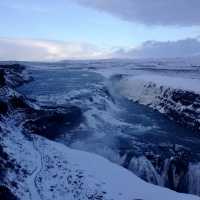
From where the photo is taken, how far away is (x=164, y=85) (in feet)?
165

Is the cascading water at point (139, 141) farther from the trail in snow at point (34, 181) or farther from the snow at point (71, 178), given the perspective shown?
the trail in snow at point (34, 181)

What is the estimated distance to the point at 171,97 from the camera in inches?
1804

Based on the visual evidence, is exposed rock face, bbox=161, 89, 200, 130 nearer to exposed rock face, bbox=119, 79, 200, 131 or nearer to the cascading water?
exposed rock face, bbox=119, 79, 200, 131

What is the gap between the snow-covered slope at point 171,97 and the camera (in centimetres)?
3953

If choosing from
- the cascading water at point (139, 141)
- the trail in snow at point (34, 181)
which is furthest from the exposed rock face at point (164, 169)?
the trail in snow at point (34, 181)

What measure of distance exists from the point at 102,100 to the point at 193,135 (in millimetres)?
13967

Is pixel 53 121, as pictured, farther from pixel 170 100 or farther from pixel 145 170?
pixel 170 100

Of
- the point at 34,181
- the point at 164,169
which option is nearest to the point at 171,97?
the point at 164,169

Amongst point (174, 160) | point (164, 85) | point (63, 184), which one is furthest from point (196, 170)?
point (164, 85)

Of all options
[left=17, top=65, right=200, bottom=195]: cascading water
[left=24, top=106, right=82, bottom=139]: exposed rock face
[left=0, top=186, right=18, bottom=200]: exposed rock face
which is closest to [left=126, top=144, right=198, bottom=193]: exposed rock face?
[left=17, top=65, right=200, bottom=195]: cascading water

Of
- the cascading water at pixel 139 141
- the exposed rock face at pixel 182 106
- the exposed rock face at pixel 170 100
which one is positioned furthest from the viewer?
the exposed rock face at pixel 170 100

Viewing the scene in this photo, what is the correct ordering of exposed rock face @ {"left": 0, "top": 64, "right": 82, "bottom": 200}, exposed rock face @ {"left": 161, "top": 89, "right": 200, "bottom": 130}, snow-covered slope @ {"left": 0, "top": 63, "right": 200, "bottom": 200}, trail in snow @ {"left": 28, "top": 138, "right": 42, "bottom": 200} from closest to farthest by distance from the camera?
trail in snow @ {"left": 28, "top": 138, "right": 42, "bottom": 200}, snow-covered slope @ {"left": 0, "top": 63, "right": 200, "bottom": 200}, exposed rock face @ {"left": 0, "top": 64, "right": 82, "bottom": 200}, exposed rock face @ {"left": 161, "top": 89, "right": 200, "bottom": 130}

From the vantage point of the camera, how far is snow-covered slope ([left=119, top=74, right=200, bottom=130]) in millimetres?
39531

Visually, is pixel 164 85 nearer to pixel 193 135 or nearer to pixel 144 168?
pixel 193 135
